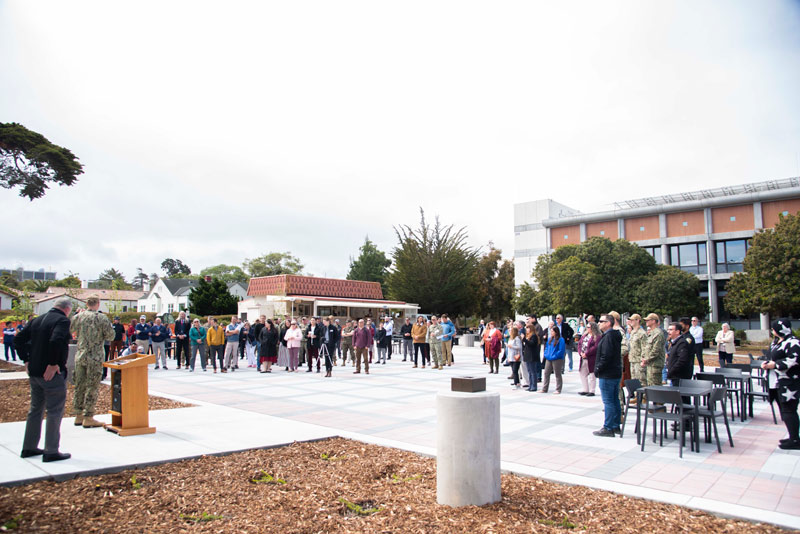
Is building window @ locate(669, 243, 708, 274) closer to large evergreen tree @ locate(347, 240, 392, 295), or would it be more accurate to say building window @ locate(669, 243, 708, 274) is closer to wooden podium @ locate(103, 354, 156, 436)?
large evergreen tree @ locate(347, 240, 392, 295)

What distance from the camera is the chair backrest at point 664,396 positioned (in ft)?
21.4

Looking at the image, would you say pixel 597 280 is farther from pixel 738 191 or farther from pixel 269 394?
pixel 269 394

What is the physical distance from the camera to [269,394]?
1228cm

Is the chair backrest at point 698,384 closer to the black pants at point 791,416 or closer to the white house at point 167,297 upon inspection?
the black pants at point 791,416

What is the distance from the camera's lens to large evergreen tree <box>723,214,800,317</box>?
31594 millimetres

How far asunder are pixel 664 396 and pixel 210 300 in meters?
53.3

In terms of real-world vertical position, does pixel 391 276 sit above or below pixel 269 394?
above

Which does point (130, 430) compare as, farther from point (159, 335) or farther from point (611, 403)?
point (159, 335)

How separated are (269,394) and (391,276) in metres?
38.6

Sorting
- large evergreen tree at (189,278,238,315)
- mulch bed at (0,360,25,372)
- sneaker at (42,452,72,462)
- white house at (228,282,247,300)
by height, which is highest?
white house at (228,282,247,300)

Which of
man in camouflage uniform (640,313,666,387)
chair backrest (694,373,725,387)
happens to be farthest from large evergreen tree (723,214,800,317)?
man in camouflage uniform (640,313,666,387)

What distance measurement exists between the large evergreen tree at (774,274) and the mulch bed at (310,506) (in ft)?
112

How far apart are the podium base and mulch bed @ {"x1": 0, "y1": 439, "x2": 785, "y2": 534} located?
1.90 m

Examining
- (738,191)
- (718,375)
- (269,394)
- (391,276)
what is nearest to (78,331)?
(269,394)
